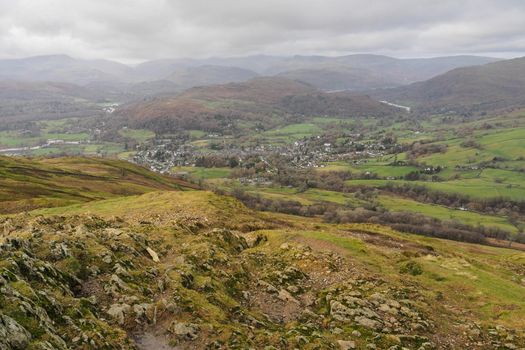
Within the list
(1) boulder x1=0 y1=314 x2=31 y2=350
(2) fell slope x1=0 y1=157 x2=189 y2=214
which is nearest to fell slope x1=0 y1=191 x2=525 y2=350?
(1) boulder x1=0 y1=314 x2=31 y2=350

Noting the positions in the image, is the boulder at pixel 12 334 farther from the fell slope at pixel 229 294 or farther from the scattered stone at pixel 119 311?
the scattered stone at pixel 119 311

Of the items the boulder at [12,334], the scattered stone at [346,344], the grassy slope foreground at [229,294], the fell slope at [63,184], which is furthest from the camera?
the fell slope at [63,184]

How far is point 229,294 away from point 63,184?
10949 centimetres

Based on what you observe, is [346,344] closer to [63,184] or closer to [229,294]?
[229,294]

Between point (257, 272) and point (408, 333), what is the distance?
16326 mm

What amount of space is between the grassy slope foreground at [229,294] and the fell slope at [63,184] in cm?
4423

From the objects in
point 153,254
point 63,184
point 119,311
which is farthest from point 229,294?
point 63,184

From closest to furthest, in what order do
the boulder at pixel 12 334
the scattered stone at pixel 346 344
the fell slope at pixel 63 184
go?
the boulder at pixel 12 334, the scattered stone at pixel 346 344, the fell slope at pixel 63 184

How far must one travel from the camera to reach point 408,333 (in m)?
31.8

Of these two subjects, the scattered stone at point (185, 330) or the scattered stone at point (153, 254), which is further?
the scattered stone at point (153, 254)

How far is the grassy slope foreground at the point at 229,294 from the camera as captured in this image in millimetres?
24375

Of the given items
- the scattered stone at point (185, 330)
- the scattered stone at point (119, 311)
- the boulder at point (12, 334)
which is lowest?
the scattered stone at point (185, 330)

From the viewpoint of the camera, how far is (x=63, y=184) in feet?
412

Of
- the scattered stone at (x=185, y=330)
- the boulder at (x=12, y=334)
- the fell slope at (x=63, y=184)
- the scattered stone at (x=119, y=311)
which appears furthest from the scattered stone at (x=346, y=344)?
the fell slope at (x=63, y=184)
